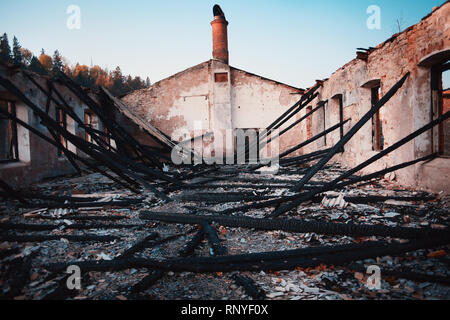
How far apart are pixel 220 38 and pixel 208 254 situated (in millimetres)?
14532

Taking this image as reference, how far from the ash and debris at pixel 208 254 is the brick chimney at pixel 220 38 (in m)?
11.7

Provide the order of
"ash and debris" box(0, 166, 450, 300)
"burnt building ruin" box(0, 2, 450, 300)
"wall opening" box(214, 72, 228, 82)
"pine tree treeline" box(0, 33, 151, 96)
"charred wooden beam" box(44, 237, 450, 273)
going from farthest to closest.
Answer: "pine tree treeline" box(0, 33, 151, 96), "wall opening" box(214, 72, 228, 82), "charred wooden beam" box(44, 237, 450, 273), "burnt building ruin" box(0, 2, 450, 300), "ash and debris" box(0, 166, 450, 300)

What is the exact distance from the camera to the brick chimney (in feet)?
48.6

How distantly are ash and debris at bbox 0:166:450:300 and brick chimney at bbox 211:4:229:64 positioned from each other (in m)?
11.7

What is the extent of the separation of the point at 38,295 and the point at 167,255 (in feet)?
3.94

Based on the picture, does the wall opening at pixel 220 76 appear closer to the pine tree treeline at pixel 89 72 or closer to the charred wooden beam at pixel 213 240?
the charred wooden beam at pixel 213 240

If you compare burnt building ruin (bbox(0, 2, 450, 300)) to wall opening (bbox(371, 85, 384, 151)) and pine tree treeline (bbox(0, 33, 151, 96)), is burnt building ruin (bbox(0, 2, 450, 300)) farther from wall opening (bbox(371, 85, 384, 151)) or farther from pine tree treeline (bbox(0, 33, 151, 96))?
pine tree treeline (bbox(0, 33, 151, 96))

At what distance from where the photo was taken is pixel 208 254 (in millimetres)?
2928

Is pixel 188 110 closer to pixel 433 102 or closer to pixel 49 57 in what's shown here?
pixel 433 102

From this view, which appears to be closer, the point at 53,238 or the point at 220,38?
the point at 53,238

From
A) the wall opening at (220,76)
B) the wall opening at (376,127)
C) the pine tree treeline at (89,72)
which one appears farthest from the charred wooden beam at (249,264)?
the pine tree treeline at (89,72)

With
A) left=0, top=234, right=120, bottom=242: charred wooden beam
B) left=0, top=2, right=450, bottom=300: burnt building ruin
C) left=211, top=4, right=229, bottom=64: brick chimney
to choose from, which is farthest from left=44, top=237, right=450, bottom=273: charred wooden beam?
left=211, top=4, right=229, bottom=64: brick chimney

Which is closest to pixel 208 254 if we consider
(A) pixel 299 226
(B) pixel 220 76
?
(A) pixel 299 226

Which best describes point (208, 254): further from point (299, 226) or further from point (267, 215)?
point (267, 215)
